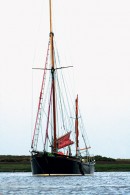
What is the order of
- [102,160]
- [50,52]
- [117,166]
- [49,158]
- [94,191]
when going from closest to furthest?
[94,191]
[49,158]
[50,52]
[117,166]
[102,160]

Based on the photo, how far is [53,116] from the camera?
4318 inches

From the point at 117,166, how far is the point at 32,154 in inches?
2053

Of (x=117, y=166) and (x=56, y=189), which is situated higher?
(x=117, y=166)

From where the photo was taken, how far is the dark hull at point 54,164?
10600cm

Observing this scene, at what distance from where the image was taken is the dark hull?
106000 millimetres

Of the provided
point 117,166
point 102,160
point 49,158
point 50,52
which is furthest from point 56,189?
point 102,160

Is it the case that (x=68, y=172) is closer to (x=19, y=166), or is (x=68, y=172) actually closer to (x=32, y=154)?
(x=32, y=154)

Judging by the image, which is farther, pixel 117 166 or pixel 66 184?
pixel 117 166

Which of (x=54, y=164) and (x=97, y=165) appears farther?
(x=97, y=165)

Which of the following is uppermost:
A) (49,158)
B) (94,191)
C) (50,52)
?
(50,52)

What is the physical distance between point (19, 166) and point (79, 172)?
49838 millimetres

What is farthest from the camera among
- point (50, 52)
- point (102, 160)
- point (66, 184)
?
point (102, 160)

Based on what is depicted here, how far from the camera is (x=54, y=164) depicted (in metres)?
106

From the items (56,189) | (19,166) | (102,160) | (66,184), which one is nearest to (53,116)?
(66,184)
